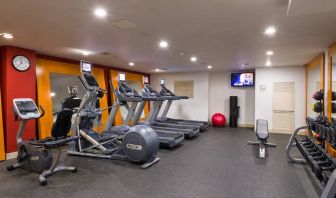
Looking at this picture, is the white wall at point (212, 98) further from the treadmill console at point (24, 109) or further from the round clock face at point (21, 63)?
the treadmill console at point (24, 109)

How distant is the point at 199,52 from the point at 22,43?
3732 mm

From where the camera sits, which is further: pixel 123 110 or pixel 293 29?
pixel 123 110

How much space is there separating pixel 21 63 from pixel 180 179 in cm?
411

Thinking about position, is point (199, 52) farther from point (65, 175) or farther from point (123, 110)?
point (123, 110)

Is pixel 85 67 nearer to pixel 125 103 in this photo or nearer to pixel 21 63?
pixel 125 103

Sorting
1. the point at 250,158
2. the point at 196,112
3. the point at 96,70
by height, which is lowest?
the point at 250,158

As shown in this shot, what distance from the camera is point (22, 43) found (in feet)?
13.4

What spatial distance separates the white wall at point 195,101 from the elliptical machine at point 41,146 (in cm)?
611

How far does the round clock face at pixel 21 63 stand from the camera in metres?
4.36

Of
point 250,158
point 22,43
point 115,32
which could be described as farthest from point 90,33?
point 250,158

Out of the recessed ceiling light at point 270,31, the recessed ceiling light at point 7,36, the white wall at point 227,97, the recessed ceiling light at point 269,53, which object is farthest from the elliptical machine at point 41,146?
the white wall at point 227,97

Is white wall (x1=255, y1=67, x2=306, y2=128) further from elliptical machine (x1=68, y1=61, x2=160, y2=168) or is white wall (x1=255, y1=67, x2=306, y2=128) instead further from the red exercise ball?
elliptical machine (x1=68, y1=61, x2=160, y2=168)

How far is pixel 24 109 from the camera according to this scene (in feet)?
11.8

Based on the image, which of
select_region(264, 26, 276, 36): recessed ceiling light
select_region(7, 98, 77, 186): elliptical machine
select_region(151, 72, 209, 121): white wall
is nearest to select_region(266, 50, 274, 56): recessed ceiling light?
select_region(264, 26, 276, 36): recessed ceiling light
